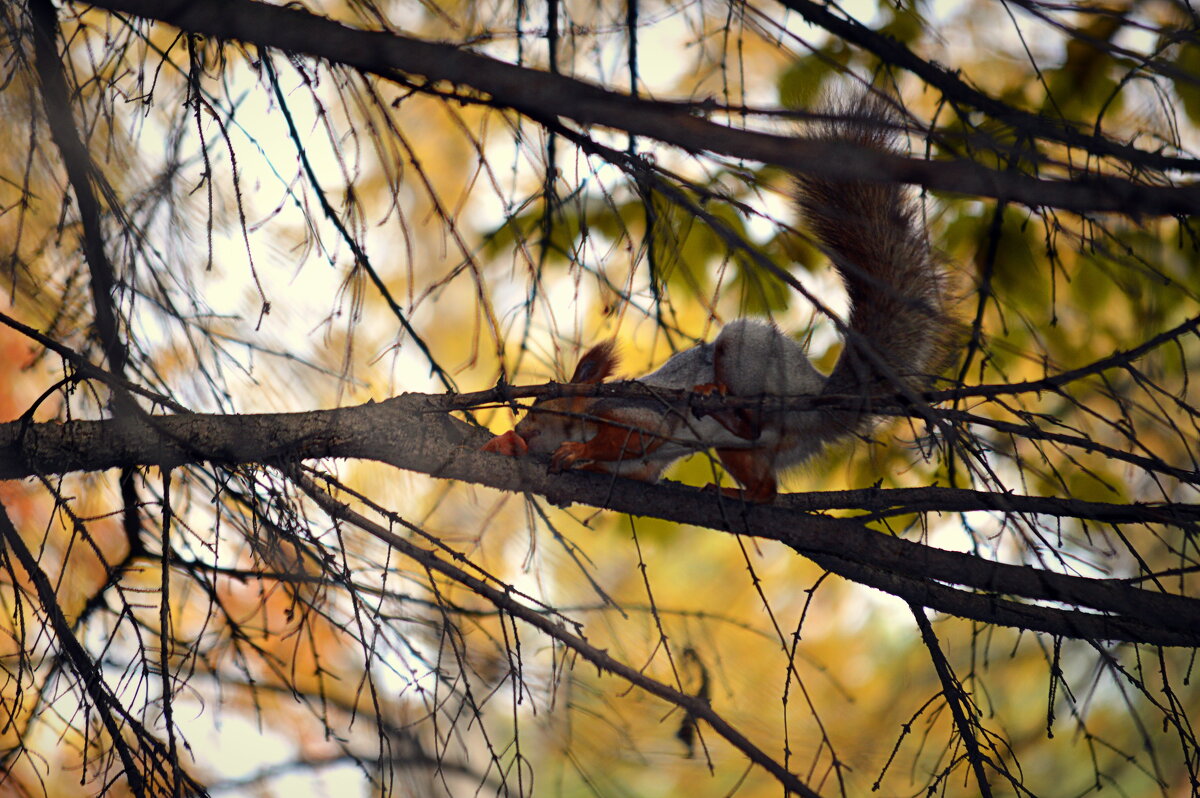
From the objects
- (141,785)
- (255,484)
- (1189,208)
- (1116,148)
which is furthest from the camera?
(255,484)

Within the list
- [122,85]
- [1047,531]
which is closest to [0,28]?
[122,85]

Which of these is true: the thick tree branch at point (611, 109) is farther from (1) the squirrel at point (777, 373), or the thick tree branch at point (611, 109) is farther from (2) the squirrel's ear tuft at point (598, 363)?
(2) the squirrel's ear tuft at point (598, 363)

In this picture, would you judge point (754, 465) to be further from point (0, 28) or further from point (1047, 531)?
point (0, 28)

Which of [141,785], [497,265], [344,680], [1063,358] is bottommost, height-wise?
[141,785]

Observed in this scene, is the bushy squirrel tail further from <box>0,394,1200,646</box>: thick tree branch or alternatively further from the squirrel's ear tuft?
the squirrel's ear tuft

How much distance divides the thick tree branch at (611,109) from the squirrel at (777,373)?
0.94 metres

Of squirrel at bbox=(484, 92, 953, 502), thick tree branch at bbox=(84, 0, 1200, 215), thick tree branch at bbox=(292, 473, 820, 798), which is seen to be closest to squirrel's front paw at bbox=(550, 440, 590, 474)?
squirrel at bbox=(484, 92, 953, 502)

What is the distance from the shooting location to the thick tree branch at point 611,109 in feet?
3.32

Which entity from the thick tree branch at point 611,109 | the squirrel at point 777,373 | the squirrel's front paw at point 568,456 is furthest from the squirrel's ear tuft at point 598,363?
the thick tree branch at point 611,109

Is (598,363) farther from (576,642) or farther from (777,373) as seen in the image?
(576,642)

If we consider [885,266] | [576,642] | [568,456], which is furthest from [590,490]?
[885,266]

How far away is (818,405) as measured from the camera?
1610 millimetres

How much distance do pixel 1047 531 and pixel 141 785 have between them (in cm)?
149

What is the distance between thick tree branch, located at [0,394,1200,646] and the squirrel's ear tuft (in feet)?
1.83
